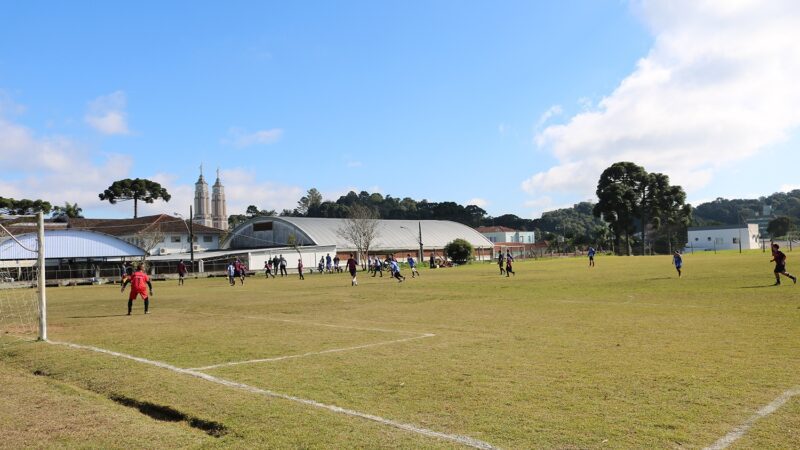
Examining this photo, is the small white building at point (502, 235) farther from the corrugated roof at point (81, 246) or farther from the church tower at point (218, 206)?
the corrugated roof at point (81, 246)

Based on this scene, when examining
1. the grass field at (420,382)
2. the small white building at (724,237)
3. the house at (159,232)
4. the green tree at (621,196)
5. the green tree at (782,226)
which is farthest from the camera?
the green tree at (782,226)

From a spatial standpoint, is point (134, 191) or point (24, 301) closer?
point (24, 301)

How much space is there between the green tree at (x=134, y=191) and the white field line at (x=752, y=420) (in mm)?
107168

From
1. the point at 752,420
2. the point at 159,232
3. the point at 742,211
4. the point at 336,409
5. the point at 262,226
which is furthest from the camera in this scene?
the point at 742,211

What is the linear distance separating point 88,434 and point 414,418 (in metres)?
3.52

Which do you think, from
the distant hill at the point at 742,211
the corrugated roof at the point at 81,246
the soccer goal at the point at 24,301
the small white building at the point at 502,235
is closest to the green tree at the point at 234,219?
the small white building at the point at 502,235

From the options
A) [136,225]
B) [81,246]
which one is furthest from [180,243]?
[81,246]

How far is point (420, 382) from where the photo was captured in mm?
7887

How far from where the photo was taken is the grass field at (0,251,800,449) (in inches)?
226

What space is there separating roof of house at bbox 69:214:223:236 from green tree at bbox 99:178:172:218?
321 inches

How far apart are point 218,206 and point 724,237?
104m

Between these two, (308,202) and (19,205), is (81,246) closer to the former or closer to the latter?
(19,205)

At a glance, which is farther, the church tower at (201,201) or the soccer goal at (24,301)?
the church tower at (201,201)

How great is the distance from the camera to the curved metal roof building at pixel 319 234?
8075cm
